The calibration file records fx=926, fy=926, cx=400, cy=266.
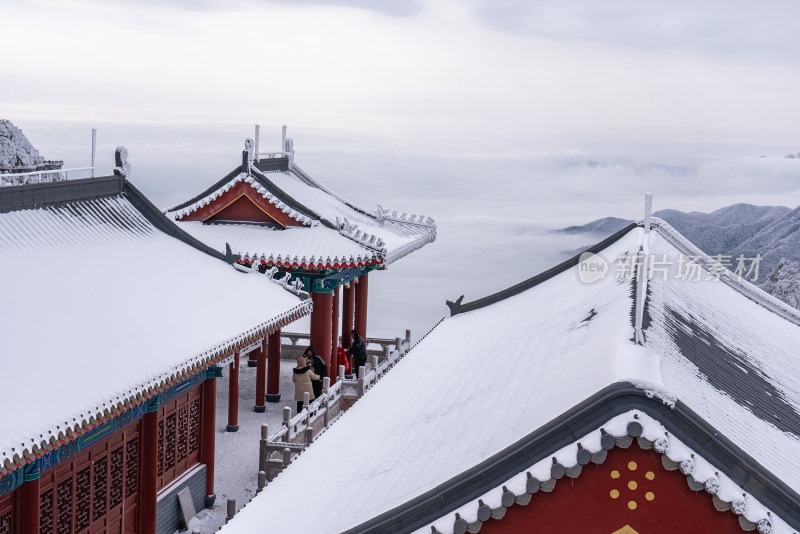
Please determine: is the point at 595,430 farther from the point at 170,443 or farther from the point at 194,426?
the point at 194,426

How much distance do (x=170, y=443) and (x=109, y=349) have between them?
3964 millimetres

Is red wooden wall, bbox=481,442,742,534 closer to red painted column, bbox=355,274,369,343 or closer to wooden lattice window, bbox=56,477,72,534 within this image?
wooden lattice window, bbox=56,477,72,534

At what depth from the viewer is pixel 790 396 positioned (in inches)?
377

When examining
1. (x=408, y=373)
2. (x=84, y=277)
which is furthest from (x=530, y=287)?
(x=84, y=277)

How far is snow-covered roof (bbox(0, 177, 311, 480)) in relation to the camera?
9500mm

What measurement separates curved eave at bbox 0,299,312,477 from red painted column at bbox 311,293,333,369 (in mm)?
6054

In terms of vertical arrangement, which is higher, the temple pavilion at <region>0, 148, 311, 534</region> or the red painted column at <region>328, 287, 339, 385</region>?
the temple pavilion at <region>0, 148, 311, 534</region>

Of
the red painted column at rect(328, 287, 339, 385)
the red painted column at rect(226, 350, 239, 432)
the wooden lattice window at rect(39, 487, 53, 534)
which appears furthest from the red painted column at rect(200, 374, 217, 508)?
the red painted column at rect(328, 287, 339, 385)

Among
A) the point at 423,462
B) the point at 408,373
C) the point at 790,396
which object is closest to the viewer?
the point at 423,462

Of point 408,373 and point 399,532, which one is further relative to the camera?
point 408,373

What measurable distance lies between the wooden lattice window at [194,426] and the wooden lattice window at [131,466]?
2098mm

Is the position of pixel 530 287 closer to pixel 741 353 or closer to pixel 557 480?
pixel 741 353

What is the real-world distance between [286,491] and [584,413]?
4133 millimetres

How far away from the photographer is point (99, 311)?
12.1 meters
